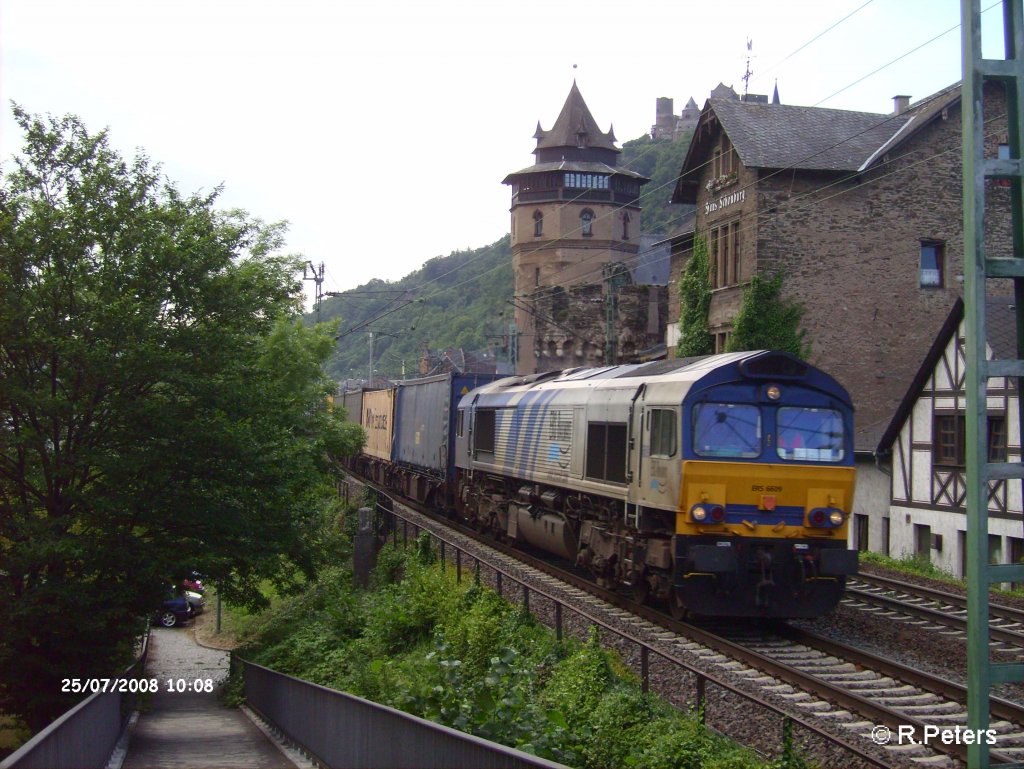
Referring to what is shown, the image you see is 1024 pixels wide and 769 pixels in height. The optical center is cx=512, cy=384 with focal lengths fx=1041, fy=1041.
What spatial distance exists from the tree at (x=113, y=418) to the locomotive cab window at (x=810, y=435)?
10219mm

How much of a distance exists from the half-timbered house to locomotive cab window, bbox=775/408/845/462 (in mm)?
8749

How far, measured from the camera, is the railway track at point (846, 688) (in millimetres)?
8172

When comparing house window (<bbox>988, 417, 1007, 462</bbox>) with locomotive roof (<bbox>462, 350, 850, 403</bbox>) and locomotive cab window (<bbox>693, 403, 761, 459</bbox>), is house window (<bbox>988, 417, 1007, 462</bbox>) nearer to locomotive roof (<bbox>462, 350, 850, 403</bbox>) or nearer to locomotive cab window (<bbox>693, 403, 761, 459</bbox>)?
locomotive roof (<bbox>462, 350, 850, 403</bbox>)

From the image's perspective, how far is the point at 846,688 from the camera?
10.0 m

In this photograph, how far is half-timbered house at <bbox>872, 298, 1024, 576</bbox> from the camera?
21125 mm

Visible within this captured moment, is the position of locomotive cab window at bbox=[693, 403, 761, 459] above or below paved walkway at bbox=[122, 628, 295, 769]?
above

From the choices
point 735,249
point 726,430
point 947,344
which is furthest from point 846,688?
point 735,249

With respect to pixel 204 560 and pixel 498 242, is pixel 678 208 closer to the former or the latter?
pixel 498 242

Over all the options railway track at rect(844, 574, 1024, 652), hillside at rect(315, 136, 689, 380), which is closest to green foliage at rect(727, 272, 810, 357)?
railway track at rect(844, 574, 1024, 652)

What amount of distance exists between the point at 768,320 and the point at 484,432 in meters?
12.0

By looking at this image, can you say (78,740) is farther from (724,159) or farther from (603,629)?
(724,159)

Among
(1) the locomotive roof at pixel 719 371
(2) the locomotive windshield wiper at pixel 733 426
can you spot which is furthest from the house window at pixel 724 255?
(2) the locomotive windshield wiper at pixel 733 426

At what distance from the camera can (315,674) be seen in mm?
17828

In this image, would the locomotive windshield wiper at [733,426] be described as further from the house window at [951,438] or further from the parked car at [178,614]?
the parked car at [178,614]
